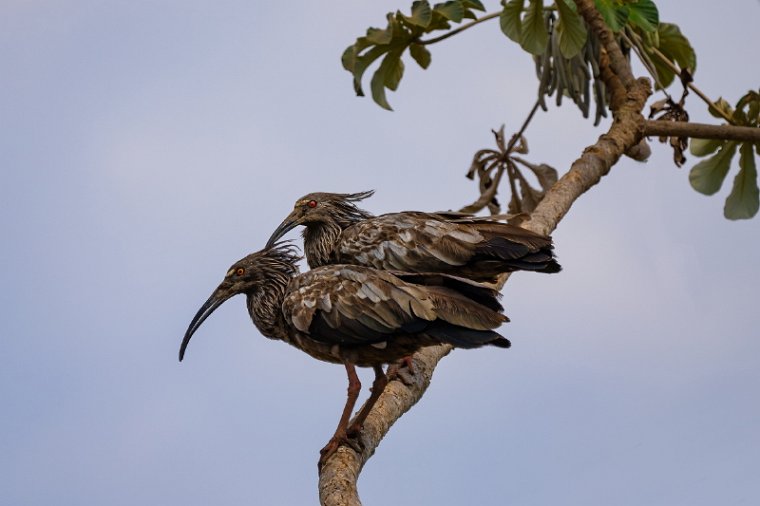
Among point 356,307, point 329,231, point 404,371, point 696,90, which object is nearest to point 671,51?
point 696,90

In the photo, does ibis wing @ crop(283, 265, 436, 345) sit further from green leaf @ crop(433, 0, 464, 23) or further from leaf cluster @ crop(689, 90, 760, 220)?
leaf cluster @ crop(689, 90, 760, 220)

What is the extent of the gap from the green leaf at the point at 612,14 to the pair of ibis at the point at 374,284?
7.12ft

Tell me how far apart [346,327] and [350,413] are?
1.46ft

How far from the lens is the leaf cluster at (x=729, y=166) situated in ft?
30.5

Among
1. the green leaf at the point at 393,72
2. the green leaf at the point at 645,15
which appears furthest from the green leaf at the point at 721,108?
the green leaf at the point at 393,72

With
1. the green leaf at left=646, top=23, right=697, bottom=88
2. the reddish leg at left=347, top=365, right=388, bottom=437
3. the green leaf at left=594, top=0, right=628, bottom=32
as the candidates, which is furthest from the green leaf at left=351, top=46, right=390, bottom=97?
the reddish leg at left=347, top=365, right=388, bottom=437

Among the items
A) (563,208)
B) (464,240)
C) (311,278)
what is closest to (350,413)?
(311,278)

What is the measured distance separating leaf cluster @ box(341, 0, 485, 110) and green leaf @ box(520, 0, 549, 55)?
381 millimetres

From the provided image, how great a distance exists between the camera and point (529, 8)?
8.27 meters

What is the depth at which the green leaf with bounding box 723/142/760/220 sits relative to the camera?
9.27 metres

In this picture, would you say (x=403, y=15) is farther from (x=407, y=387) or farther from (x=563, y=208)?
(x=407, y=387)

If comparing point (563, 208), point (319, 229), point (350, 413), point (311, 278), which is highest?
point (563, 208)

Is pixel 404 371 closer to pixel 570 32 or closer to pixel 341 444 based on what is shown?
pixel 341 444

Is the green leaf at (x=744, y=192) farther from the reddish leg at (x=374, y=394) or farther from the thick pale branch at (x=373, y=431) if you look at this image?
the reddish leg at (x=374, y=394)
